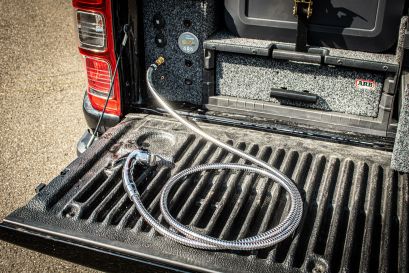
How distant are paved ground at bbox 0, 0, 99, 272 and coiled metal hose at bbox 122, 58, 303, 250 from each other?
3.01 feet

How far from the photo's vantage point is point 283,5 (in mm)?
2508

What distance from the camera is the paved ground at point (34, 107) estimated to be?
10.7 ft

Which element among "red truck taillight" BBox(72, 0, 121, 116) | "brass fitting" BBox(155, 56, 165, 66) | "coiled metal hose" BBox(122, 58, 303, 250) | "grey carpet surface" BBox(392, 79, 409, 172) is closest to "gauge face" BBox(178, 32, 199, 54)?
"brass fitting" BBox(155, 56, 165, 66)

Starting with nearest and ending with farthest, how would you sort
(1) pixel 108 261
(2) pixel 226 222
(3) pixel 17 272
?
(1) pixel 108 261, (2) pixel 226 222, (3) pixel 17 272

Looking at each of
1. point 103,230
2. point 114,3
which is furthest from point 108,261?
point 114,3

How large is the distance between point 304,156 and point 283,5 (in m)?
0.79

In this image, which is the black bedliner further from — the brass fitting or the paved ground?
the paved ground

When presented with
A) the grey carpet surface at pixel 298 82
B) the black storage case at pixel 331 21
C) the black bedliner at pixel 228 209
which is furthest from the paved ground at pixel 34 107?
the black storage case at pixel 331 21

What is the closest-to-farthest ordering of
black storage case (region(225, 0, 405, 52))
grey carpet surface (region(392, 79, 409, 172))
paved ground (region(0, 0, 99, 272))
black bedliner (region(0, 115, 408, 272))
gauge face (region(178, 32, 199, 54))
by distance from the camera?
black bedliner (region(0, 115, 408, 272)) → grey carpet surface (region(392, 79, 409, 172)) → black storage case (region(225, 0, 405, 52)) → gauge face (region(178, 32, 199, 54)) → paved ground (region(0, 0, 99, 272))

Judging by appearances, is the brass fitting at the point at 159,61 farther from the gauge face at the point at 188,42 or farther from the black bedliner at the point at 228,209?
the black bedliner at the point at 228,209

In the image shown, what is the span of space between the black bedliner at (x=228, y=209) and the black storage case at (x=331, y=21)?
53cm

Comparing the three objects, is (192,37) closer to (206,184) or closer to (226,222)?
(206,184)

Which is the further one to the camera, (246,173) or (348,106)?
(348,106)

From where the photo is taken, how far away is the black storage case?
2.37 metres
